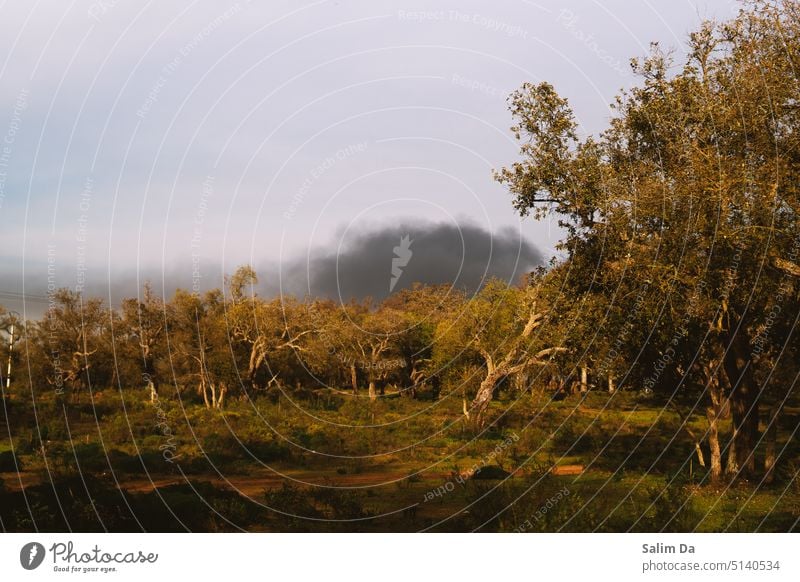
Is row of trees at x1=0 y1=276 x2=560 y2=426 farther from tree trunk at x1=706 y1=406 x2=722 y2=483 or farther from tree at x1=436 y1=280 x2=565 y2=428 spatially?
tree trunk at x1=706 y1=406 x2=722 y2=483

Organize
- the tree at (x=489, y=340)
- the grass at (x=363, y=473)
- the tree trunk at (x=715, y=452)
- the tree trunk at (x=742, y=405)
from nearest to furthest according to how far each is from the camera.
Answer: the grass at (x=363, y=473) → the tree trunk at (x=742, y=405) → the tree trunk at (x=715, y=452) → the tree at (x=489, y=340)

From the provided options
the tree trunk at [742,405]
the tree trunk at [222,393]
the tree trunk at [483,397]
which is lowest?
the tree trunk at [222,393]

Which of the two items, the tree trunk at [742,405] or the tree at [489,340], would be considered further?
the tree at [489,340]

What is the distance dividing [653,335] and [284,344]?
48448 mm

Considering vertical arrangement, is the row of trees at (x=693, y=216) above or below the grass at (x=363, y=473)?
above

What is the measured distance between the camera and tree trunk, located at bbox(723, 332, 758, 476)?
27.3m

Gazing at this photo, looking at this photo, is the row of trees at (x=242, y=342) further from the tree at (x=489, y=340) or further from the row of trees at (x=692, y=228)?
the row of trees at (x=692, y=228)

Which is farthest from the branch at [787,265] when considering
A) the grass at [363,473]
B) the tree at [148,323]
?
the tree at [148,323]

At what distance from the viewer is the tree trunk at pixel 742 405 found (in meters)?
27.3
